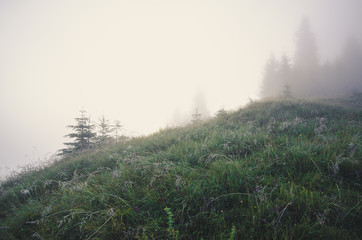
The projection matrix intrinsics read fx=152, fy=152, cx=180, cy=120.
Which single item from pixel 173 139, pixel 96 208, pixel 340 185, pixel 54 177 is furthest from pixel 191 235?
pixel 54 177

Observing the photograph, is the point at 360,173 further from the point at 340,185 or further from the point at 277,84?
the point at 277,84

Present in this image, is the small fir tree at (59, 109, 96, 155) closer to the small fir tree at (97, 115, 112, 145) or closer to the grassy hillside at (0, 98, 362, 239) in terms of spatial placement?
the small fir tree at (97, 115, 112, 145)

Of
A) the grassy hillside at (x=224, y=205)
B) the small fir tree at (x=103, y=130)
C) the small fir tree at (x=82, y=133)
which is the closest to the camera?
the grassy hillside at (x=224, y=205)

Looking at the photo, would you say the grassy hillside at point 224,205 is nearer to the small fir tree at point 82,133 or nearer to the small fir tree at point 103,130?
the small fir tree at point 82,133

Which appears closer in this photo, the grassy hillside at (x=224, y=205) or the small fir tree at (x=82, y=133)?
the grassy hillside at (x=224, y=205)

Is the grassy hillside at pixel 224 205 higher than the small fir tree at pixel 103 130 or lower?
lower

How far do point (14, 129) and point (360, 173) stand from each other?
21524 centimetres

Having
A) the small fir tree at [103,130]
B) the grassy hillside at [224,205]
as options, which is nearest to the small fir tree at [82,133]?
the small fir tree at [103,130]

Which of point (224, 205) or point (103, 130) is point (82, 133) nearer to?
point (103, 130)

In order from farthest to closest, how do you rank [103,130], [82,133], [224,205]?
1. [103,130]
2. [82,133]
3. [224,205]

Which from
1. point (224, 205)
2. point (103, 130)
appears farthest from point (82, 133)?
point (224, 205)

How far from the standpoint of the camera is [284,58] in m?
32.9

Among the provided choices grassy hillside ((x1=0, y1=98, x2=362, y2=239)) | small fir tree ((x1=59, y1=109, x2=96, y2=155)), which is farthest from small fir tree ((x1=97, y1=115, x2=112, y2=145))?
grassy hillside ((x1=0, y1=98, x2=362, y2=239))

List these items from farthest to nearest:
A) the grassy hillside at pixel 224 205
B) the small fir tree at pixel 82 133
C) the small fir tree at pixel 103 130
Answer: the small fir tree at pixel 103 130 < the small fir tree at pixel 82 133 < the grassy hillside at pixel 224 205
